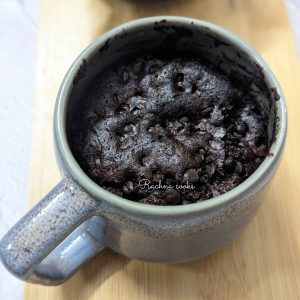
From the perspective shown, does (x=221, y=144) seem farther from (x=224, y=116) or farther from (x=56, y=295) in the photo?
(x=56, y=295)

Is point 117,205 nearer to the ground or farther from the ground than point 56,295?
farther from the ground

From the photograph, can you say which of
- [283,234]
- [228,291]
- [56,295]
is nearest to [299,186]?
[283,234]

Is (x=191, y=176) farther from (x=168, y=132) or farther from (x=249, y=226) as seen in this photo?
(x=249, y=226)

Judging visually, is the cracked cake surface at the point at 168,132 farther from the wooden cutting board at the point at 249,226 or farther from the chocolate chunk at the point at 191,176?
the wooden cutting board at the point at 249,226

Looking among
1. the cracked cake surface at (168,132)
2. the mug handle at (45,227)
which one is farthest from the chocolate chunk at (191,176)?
the mug handle at (45,227)

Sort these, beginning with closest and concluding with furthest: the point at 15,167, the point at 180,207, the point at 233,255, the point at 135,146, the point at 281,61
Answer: the point at 180,207 → the point at 135,146 → the point at 233,255 → the point at 281,61 → the point at 15,167

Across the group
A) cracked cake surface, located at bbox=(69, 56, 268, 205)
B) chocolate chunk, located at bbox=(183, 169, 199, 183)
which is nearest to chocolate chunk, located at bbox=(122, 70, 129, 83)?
cracked cake surface, located at bbox=(69, 56, 268, 205)

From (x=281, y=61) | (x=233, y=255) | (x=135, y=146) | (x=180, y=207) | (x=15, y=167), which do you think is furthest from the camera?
(x=15, y=167)
